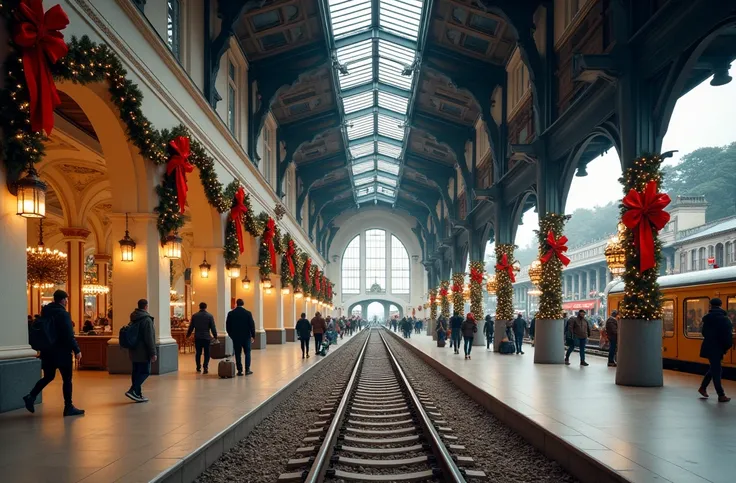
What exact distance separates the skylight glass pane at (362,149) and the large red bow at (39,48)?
110 ft

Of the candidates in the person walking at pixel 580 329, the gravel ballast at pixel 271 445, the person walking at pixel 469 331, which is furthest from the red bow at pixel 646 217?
the person walking at pixel 469 331

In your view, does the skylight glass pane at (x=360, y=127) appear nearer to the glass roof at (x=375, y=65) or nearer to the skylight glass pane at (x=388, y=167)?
the glass roof at (x=375, y=65)

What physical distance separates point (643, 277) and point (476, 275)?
1678 centimetres

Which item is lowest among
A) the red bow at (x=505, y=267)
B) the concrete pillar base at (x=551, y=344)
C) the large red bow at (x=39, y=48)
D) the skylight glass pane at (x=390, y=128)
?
the concrete pillar base at (x=551, y=344)

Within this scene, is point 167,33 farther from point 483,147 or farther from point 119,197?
point 483,147

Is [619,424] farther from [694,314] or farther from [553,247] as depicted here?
[553,247]

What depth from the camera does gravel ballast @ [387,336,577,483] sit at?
6.02 meters

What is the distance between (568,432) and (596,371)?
8.71 meters

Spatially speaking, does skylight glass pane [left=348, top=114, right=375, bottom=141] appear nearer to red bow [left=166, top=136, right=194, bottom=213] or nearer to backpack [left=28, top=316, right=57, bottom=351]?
red bow [left=166, top=136, right=194, bottom=213]

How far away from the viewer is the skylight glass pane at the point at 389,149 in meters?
41.6

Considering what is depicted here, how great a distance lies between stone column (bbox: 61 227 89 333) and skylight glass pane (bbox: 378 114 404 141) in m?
18.6

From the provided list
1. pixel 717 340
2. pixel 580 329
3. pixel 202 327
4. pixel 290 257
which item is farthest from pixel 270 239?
pixel 717 340

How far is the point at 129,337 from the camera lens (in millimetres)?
9094

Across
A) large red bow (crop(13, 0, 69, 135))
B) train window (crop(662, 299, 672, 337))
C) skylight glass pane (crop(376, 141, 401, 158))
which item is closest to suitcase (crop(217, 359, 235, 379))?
large red bow (crop(13, 0, 69, 135))
